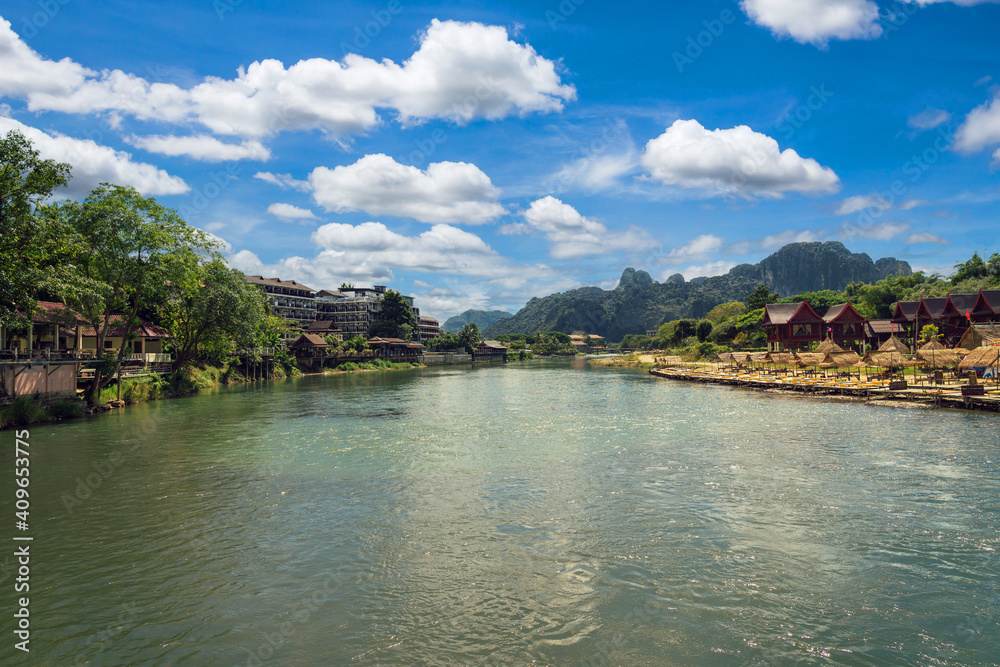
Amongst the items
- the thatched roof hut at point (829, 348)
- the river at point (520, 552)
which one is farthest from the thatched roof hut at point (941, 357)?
the river at point (520, 552)

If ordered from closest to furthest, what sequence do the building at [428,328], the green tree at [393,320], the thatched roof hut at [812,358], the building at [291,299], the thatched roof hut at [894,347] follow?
the thatched roof hut at [894,347] → the thatched roof hut at [812,358] → the building at [291,299] → the green tree at [393,320] → the building at [428,328]

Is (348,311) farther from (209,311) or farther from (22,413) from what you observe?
(22,413)

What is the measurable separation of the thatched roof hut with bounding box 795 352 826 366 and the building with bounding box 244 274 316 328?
352ft

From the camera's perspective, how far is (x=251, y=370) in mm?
71750

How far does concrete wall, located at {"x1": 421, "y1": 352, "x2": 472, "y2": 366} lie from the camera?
5247 inches

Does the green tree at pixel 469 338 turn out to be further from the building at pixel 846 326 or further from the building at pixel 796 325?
the building at pixel 846 326

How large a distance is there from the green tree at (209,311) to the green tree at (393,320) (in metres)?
76.1

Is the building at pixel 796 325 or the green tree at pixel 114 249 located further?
the building at pixel 796 325

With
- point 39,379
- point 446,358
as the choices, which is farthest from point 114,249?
point 446,358

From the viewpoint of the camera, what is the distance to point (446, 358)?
142 m

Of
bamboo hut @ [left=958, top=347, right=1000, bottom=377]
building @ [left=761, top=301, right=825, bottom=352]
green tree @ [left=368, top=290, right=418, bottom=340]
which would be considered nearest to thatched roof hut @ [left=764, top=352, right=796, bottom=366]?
bamboo hut @ [left=958, top=347, right=1000, bottom=377]

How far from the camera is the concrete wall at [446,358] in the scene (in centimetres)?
13326

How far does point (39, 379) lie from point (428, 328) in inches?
6003

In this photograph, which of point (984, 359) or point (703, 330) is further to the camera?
point (703, 330)
